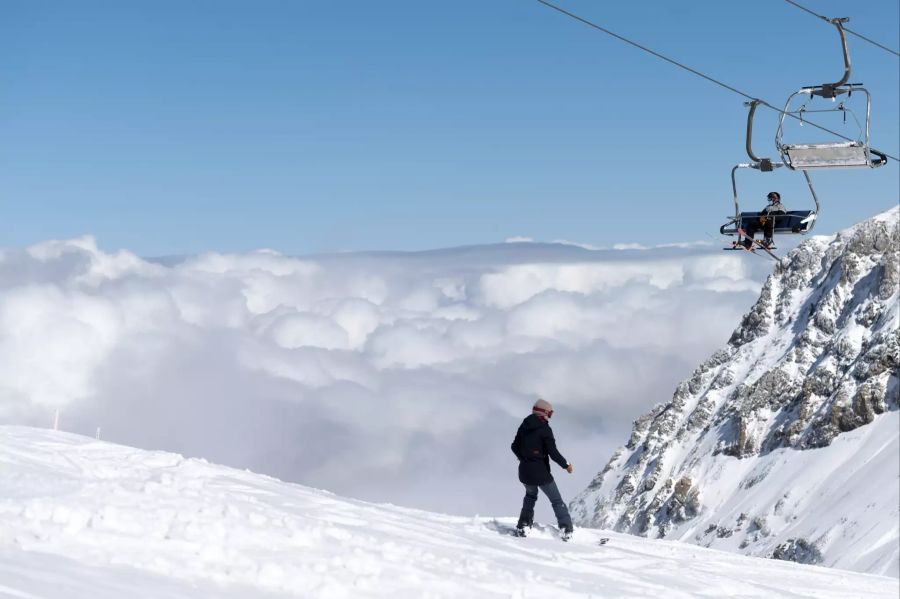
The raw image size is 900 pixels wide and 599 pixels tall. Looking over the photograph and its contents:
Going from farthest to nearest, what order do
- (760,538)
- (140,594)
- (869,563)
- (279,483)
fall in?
1. (760,538)
2. (869,563)
3. (279,483)
4. (140,594)

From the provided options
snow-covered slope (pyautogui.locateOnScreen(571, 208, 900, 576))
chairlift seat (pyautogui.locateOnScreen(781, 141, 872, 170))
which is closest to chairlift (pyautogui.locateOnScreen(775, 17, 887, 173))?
chairlift seat (pyautogui.locateOnScreen(781, 141, 872, 170))

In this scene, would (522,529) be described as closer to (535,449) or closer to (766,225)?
(535,449)

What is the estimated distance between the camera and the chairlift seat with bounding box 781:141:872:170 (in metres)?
19.0

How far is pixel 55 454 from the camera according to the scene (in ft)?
55.7

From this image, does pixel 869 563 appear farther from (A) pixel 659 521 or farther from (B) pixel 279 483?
(B) pixel 279 483

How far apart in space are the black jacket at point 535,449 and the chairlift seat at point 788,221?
33.8 feet

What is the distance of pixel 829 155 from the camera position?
19.2m

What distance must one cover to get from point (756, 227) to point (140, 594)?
19.0 metres

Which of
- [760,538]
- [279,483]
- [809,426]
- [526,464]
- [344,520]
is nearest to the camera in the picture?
[344,520]

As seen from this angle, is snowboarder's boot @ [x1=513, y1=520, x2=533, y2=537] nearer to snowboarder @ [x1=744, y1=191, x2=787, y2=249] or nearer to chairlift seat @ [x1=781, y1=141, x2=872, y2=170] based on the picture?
chairlift seat @ [x1=781, y1=141, x2=872, y2=170]

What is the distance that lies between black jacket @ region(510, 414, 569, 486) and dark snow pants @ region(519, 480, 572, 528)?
0.71 feet

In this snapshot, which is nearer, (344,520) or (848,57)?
(344,520)

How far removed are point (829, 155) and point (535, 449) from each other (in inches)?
318

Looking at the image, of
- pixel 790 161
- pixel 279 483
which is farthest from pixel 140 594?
pixel 790 161
